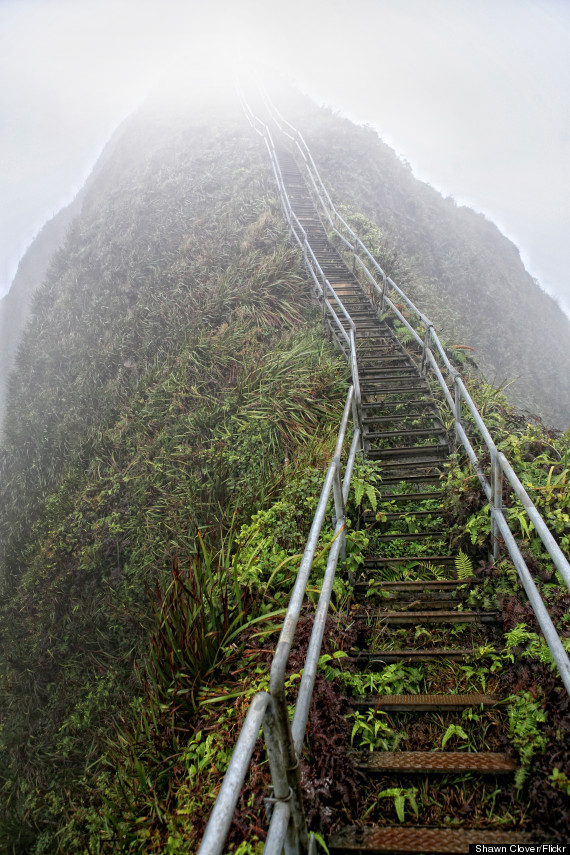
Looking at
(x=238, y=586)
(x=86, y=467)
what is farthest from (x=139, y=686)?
(x=86, y=467)

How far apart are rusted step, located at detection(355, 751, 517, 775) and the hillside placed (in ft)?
2.72

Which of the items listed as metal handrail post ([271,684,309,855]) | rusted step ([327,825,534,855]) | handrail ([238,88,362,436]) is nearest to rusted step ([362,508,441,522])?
handrail ([238,88,362,436])

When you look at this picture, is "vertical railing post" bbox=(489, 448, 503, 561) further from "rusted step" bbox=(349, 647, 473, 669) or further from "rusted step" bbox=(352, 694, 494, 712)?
"rusted step" bbox=(352, 694, 494, 712)

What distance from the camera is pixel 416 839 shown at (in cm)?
177

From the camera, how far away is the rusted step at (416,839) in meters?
1.73

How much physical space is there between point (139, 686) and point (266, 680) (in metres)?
2.90

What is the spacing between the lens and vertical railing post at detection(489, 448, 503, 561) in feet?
10.3

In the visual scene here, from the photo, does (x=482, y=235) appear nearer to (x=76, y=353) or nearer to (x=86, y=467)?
(x=76, y=353)

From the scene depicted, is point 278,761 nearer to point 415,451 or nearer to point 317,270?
point 415,451

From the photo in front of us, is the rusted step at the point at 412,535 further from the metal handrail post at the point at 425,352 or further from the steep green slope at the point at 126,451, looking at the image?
the metal handrail post at the point at 425,352

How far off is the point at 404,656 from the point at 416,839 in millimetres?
1020

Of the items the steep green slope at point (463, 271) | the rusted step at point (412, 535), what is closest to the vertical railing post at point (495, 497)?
the rusted step at point (412, 535)

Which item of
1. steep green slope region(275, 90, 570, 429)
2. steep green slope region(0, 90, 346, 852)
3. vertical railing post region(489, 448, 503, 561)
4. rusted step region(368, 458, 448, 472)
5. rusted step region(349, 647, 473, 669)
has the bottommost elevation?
steep green slope region(0, 90, 346, 852)

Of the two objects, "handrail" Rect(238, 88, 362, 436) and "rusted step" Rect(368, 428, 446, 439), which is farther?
"handrail" Rect(238, 88, 362, 436)
